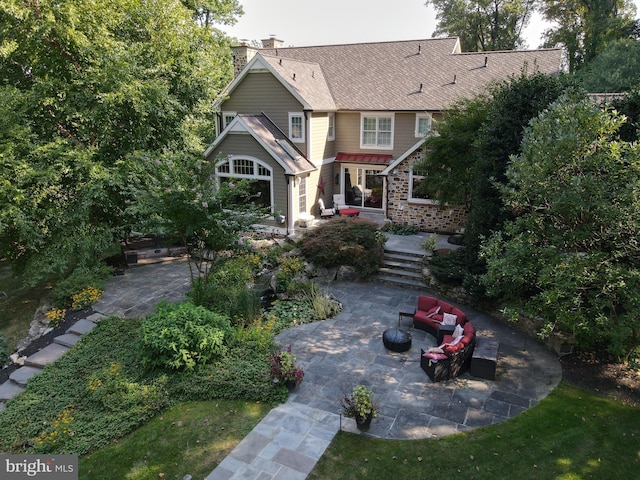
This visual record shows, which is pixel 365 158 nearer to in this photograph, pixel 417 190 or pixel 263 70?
pixel 417 190

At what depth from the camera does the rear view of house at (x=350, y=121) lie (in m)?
20.4

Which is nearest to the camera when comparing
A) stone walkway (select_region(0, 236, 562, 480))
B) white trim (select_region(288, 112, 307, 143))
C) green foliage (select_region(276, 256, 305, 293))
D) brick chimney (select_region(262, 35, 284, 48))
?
stone walkway (select_region(0, 236, 562, 480))

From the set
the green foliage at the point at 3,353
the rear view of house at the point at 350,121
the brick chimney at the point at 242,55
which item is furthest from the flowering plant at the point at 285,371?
the brick chimney at the point at 242,55

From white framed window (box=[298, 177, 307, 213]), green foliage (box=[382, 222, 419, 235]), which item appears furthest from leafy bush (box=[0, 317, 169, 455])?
green foliage (box=[382, 222, 419, 235])

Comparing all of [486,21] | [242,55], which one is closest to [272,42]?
[242,55]

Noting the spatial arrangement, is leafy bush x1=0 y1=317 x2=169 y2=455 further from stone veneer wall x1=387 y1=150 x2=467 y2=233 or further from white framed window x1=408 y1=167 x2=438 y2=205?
white framed window x1=408 y1=167 x2=438 y2=205

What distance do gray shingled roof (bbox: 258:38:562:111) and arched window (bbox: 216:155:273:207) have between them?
4248mm

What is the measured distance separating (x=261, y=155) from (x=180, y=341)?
11.9 m

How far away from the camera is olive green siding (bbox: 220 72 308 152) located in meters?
21.5

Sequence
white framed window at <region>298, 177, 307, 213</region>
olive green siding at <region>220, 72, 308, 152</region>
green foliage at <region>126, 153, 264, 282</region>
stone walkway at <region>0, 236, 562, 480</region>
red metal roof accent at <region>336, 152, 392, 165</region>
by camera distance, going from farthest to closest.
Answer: red metal roof accent at <region>336, 152, 392, 165</region>, olive green siding at <region>220, 72, 308, 152</region>, white framed window at <region>298, 177, 307, 213</region>, green foliage at <region>126, 153, 264, 282</region>, stone walkway at <region>0, 236, 562, 480</region>

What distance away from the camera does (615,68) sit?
26594 millimetres

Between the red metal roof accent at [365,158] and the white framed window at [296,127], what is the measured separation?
9.74ft

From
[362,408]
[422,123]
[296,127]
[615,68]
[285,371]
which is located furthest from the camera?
[615,68]

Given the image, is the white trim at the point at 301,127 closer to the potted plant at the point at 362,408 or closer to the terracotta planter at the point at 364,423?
the potted plant at the point at 362,408
